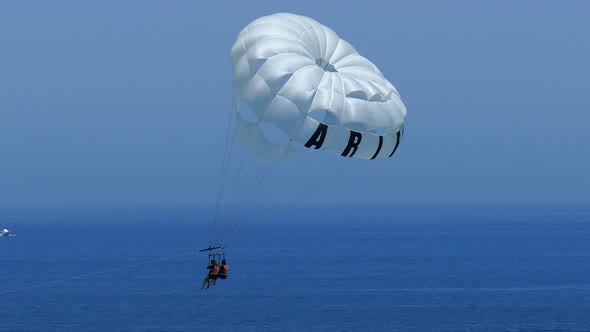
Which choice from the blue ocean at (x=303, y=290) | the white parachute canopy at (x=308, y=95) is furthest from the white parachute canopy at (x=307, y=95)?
the blue ocean at (x=303, y=290)

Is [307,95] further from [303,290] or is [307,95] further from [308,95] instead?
[303,290]

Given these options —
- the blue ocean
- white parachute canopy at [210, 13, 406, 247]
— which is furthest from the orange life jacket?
the blue ocean

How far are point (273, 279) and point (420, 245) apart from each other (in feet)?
229

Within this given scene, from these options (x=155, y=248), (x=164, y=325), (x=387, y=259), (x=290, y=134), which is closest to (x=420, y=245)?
(x=387, y=259)

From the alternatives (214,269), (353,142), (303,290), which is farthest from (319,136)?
(303,290)

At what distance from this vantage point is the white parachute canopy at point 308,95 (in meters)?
35.2

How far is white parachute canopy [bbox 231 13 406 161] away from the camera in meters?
35.2

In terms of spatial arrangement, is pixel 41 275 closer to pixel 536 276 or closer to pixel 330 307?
pixel 330 307

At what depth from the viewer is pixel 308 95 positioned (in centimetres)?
3488

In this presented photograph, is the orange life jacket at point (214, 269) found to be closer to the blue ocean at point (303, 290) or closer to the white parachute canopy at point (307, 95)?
the white parachute canopy at point (307, 95)

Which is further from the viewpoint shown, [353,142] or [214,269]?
[214,269]

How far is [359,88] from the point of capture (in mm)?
35219

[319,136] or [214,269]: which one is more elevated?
[319,136]

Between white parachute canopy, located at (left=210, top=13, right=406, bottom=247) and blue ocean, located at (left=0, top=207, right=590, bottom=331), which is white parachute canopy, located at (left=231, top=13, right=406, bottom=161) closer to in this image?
white parachute canopy, located at (left=210, top=13, right=406, bottom=247)
